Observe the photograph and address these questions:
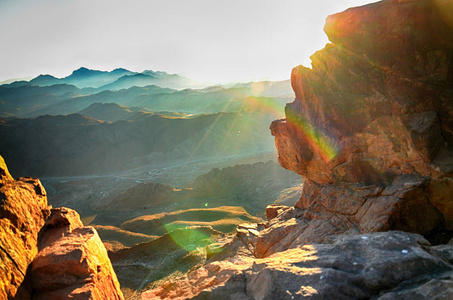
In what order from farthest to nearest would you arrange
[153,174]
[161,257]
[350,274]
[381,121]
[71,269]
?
[153,174], [161,257], [381,121], [71,269], [350,274]

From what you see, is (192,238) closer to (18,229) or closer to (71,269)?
(71,269)

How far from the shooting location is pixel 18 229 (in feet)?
25.3

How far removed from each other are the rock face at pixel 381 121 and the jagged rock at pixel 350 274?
4249 mm

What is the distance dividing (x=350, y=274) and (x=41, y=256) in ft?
26.3

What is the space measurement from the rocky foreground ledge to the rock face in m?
8.87

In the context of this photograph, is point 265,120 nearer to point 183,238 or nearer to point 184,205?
point 184,205

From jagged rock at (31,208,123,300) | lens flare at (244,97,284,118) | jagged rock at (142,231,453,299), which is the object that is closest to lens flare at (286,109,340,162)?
jagged rock at (142,231,453,299)

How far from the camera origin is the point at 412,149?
1077 cm

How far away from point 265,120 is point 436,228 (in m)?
92.7

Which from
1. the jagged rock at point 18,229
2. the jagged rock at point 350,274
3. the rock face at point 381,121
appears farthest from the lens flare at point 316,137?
the jagged rock at point 18,229

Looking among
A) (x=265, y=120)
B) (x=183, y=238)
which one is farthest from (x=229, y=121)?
(x=183, y=238)

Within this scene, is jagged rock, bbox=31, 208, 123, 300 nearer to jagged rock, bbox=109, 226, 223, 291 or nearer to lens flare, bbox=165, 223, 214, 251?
jagged rock, bbox=109, 226, 223, 291

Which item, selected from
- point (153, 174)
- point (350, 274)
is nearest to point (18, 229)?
point (350, 274)

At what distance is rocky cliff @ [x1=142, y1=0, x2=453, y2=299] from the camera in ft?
19.9
